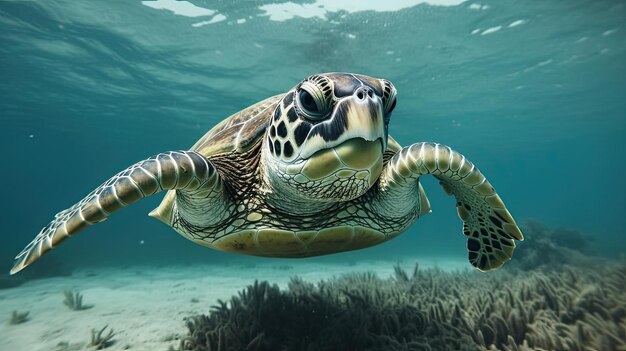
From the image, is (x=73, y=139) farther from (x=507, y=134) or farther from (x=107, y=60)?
(x=507, y=134)

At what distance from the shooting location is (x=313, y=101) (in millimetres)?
1902

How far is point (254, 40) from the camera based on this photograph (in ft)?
46.6

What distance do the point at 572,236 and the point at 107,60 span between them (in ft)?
73.5

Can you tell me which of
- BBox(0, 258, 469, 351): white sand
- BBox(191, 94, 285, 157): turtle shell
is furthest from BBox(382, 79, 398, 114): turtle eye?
BBox(0, 258, 469, 351): white sand

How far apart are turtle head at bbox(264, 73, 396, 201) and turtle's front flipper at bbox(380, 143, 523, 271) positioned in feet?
1.74

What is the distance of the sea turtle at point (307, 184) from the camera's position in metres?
1.89

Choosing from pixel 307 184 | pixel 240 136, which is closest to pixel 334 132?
pixel 307 184

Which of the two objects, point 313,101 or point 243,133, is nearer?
point 313,101

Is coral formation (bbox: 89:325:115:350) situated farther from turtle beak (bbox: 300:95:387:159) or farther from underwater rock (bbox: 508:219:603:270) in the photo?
underwater rock (bbox: 508:219:603:270)

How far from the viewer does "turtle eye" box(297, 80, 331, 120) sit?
1.87 m

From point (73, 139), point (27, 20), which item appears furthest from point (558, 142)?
point (73, 139)

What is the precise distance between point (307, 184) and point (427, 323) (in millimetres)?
2624

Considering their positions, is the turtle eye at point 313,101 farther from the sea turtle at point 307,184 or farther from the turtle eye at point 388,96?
the turtle eye at point 388,96

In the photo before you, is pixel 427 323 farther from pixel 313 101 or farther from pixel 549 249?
pixel 549 249
